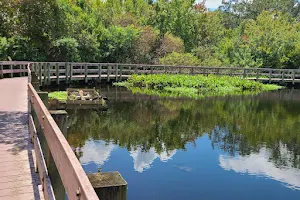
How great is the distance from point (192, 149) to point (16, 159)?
676 cm

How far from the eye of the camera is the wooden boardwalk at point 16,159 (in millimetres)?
3652

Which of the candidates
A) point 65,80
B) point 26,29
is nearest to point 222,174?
point 26,29

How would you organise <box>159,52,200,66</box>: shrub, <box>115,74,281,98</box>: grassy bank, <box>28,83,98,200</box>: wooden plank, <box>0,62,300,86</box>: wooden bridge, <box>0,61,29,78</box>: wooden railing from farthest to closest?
<box>159,52,200,66</box>: shrub → <box>115,74,281,98</box>: grassy bank → <box>0,62,300,86</box>: wooden bridge → <box>0,61,29,78</box>: wooden railing → <box>28,83,98,200</box>: wooden plank

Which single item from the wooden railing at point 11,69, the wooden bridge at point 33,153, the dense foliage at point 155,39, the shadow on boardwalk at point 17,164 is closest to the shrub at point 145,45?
the dense foliage at point 155,39

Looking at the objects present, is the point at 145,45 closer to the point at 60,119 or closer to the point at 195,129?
the point at 195,129

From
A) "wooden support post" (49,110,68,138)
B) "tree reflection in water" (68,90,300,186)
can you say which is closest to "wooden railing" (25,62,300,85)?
"tree reflection in water" (68,90,300,186)

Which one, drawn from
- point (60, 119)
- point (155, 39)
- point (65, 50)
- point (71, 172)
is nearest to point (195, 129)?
point (60, 119)

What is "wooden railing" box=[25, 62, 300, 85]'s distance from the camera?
887 inches

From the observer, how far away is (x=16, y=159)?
4668 millimetres

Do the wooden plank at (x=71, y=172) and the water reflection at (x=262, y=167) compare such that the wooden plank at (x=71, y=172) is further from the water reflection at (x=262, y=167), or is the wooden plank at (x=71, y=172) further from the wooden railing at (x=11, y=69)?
the wooden railing at (x=11, y=69)

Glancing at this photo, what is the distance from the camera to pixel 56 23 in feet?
46.4

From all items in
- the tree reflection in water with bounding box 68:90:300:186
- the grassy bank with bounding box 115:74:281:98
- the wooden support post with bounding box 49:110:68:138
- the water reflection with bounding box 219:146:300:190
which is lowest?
the water reflection with bounding box 219:146:300:190

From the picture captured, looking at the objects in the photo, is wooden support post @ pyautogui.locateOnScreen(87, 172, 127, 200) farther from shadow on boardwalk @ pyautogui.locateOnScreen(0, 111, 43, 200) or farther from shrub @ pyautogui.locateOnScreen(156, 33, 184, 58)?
shrub @ pyautogui.locateOnScreen(156, 33, 184, 58)

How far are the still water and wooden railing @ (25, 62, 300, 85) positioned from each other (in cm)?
641
